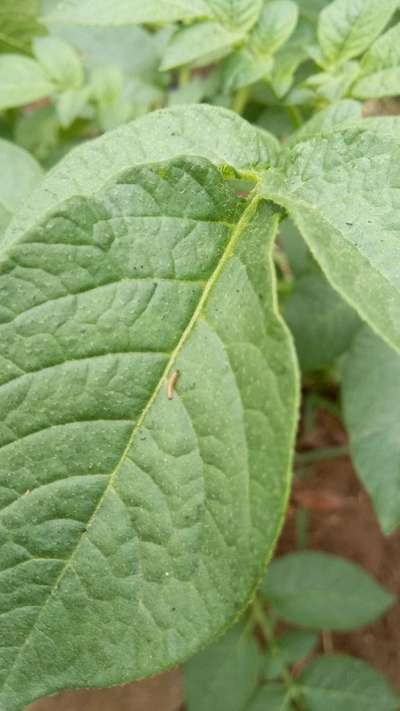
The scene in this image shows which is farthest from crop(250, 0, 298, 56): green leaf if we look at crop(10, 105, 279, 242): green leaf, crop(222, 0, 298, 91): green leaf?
crop(10, 105, 279, 242): green leaf

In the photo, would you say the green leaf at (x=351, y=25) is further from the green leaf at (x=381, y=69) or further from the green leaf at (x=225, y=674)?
the green leaf at (x=225, y=674)

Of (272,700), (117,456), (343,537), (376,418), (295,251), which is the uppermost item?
(117,456)

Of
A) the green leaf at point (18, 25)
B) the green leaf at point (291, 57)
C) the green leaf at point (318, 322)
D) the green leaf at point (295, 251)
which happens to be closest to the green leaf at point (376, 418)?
the green leaf at point (318, 322)

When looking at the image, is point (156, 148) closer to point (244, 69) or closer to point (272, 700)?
point (244, 69)

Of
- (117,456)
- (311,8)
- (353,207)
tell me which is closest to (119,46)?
(311,8)

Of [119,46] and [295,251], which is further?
[295,251]
